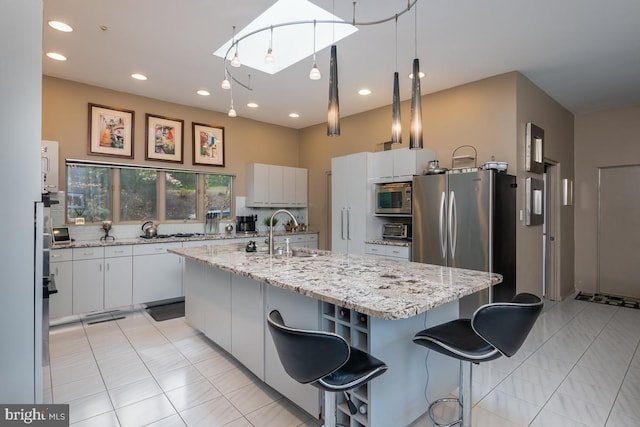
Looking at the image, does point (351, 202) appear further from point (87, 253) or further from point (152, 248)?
point (87, 253)

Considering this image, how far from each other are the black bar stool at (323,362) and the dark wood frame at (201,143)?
4455 mm

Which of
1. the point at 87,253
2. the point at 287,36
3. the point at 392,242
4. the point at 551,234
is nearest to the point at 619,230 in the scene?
the point at 551,234

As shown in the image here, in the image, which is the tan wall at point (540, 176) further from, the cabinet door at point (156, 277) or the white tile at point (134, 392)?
the cabinet door at point (156, 277)

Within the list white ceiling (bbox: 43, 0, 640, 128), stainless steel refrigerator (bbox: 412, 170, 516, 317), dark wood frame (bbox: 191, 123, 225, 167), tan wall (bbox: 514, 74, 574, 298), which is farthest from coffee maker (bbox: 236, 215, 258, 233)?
tan wall (bbox: 514, 74, 574, 298)

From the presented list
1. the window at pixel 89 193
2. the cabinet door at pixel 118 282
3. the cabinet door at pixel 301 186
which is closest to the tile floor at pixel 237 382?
the cabinet door at pixel 118 282

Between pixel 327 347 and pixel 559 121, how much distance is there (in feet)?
17.8

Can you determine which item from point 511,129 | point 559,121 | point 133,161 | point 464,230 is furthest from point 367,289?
point 559,121

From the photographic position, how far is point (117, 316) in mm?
4070

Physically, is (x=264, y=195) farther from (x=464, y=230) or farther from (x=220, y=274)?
(x=464, y=230)

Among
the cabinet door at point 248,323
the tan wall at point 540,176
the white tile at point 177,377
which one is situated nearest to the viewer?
the cabinet door at point 248,323

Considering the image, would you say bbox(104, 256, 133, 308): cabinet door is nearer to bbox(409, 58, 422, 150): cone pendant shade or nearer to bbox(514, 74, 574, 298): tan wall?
bbox(409, 58, 422, 150): cone pendant shade

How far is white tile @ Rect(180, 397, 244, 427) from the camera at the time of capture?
2053 mm

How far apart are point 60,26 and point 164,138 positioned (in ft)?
6.97

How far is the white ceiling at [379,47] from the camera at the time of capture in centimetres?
264
